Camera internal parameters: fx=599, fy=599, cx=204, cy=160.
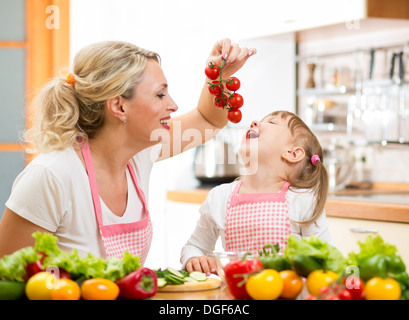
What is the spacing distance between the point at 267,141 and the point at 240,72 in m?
1.89

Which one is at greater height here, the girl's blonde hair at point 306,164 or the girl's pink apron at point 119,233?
the girl's blonde hair at point 306,164

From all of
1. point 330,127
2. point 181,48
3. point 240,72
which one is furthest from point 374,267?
point 181,48

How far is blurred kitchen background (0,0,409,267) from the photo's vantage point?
9.64 feet

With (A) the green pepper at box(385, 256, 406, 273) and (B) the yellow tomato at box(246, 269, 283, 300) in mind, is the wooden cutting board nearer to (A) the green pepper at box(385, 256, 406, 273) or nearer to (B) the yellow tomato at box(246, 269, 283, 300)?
(B) the yellow tomato at box(246, 269, 283, 300)

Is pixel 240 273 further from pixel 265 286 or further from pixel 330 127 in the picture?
pixel 330 127

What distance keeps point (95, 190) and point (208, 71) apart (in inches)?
17.2

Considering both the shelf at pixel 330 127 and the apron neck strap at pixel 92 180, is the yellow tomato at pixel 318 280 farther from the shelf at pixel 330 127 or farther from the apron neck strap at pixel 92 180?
the shelf at pixel 330 127

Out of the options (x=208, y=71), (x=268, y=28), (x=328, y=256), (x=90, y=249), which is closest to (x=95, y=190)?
(x=90, y=249)

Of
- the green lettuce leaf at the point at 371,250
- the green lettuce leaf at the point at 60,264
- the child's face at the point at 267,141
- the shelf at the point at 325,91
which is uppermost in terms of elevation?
the shelf at the point at 325,91

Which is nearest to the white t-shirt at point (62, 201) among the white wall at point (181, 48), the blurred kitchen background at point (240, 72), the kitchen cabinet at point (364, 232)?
the kitchen cabinet at point (364, 232)

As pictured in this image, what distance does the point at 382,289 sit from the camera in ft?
2.85

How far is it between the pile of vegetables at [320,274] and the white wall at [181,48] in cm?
232

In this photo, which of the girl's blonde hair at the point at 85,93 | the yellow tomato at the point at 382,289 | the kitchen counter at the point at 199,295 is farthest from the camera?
the girl's blonde hair at the point at 85,93

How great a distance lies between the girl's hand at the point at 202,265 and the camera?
1.30 meters
